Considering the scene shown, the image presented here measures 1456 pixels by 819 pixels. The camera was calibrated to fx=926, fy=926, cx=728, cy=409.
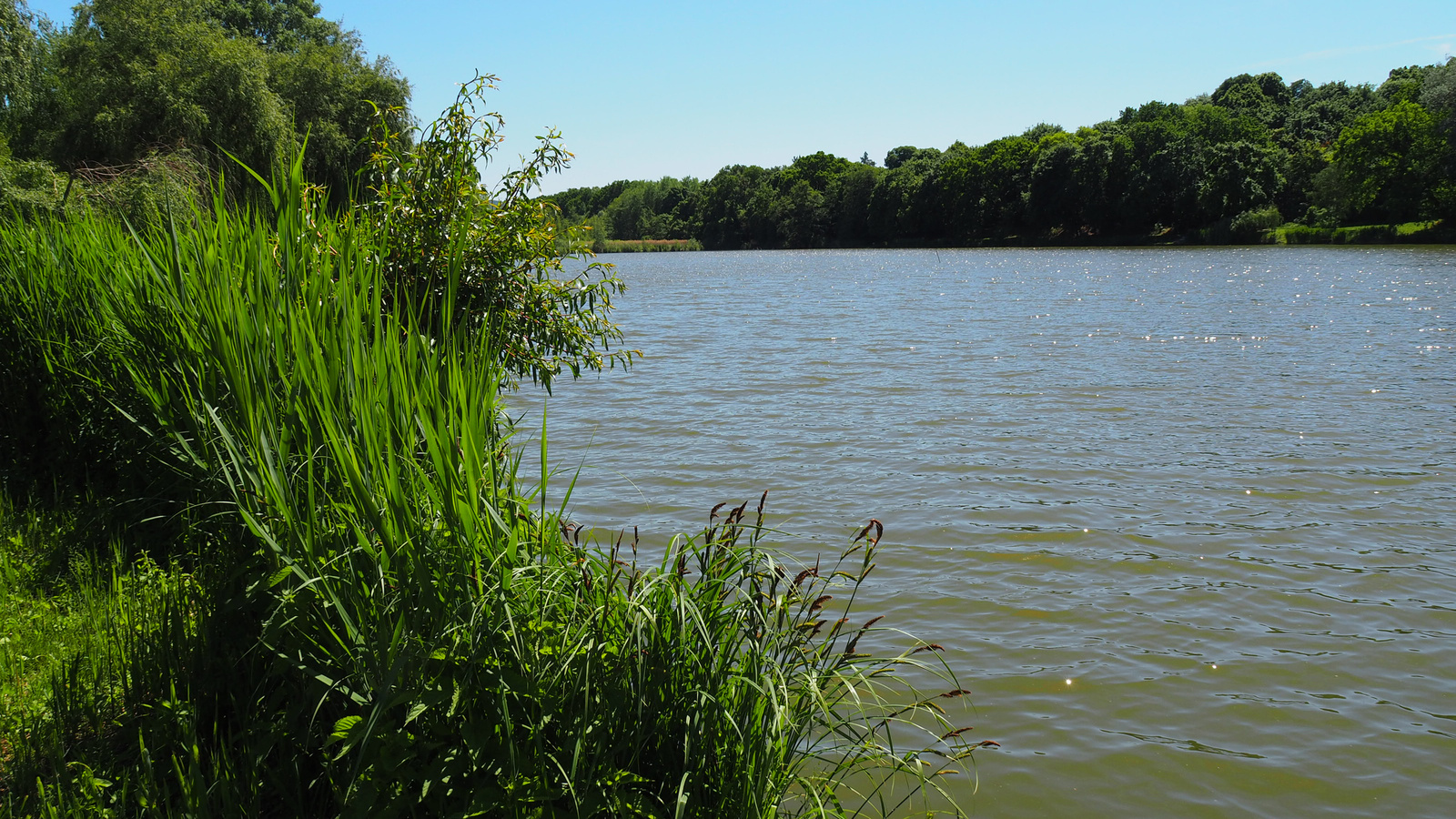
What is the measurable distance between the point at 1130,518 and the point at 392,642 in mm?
7478

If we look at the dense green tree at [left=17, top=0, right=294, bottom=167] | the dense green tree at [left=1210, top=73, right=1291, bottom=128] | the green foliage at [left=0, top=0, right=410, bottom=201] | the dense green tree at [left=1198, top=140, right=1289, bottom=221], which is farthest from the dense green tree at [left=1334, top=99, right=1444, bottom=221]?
the dense green tree at [left=17, top=0, right=294, bottom=167]

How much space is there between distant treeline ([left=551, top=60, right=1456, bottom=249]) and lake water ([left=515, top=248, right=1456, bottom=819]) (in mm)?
54070

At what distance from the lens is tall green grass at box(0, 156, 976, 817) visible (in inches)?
97.3

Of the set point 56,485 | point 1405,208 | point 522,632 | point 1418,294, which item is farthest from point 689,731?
point 1405,208

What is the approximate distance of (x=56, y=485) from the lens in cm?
563

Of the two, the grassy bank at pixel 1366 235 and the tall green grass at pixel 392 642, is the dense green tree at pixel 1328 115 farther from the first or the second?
the tall green grass at pixel 392 642

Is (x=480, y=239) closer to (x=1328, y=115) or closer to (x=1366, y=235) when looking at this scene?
(x=1366, y=235)

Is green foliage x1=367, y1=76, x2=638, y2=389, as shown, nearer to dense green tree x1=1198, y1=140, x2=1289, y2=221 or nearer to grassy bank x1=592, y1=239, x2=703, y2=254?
dense green tree x1=1198, y1=140, x2=1289, y2=221

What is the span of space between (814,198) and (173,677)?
138 meters

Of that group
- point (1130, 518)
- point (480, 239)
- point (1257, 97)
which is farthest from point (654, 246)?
point (480, 239)

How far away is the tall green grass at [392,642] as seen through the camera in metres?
2.47

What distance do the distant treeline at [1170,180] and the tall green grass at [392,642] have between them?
241ft

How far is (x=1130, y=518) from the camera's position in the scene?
8320 mm

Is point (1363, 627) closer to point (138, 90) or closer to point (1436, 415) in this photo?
point (1436, 415)
